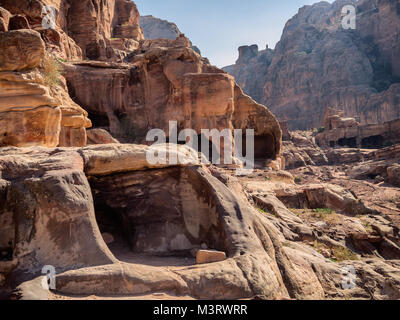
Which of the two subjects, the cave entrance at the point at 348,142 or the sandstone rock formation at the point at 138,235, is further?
the cave entrance at the point at 348,142

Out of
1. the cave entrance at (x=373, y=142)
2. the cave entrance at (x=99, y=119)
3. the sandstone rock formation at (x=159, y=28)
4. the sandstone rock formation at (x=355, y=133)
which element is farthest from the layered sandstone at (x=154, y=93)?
the sandstone rock formation at (x=159, y=28)

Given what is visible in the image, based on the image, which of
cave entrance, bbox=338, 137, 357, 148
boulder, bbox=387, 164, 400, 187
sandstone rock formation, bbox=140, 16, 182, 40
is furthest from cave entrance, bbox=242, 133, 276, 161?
sandstone rock formation, bbox=140, 16, 182, 40

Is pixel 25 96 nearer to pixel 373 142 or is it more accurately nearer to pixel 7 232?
pixel 7 232

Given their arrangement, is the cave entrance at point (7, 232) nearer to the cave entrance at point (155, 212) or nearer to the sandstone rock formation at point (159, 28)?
the cave entrance at point (155, 212)

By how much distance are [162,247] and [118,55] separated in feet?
69.2

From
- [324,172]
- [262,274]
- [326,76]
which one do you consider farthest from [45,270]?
[326,76]

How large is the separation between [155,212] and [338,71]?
2405 inches

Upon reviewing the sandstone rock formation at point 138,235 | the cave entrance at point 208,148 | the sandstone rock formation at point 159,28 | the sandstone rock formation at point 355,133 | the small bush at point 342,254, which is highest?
the sandstone rock formation at point 159,28

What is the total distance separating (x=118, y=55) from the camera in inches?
888

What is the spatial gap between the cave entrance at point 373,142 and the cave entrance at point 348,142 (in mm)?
841

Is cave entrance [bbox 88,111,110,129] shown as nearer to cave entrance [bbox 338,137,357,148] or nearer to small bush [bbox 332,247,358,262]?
small bush [bbox 332,247,358,262]

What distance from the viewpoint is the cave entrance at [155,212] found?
4.59 m

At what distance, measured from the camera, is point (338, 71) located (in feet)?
185

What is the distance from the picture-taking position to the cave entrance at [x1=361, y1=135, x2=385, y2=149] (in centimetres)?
3204
